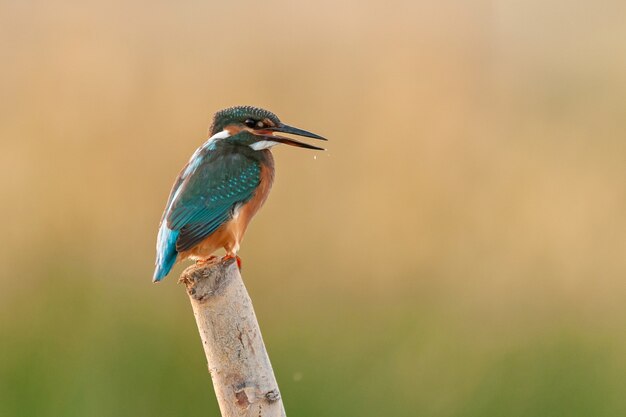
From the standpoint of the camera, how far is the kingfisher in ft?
8.23

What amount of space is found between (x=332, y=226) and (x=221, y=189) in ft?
6.43

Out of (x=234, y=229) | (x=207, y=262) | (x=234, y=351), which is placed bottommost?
(x=234, y=351)

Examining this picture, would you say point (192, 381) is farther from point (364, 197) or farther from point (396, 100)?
point (396, 100)

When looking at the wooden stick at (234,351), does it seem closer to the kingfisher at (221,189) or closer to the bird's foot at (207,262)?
the bird's foot at (207,262)

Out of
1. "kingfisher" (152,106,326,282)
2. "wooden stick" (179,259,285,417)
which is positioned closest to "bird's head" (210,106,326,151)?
"kingfisher" (152,106,326,282)

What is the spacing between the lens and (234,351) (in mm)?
2031

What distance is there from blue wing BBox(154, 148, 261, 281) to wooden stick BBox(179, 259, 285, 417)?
0.34 meters

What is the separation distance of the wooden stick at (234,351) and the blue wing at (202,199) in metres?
0.34

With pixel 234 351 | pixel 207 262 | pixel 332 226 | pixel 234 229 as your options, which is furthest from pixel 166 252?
pixel 332 226

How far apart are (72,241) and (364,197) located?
4.45ft

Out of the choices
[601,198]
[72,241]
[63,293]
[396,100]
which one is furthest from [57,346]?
[601,198]

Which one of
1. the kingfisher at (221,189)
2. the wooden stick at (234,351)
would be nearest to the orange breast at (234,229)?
the kingfisher at (221,189)

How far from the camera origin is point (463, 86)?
5066mm

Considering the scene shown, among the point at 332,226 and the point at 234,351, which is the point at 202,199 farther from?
the point at 332,226
